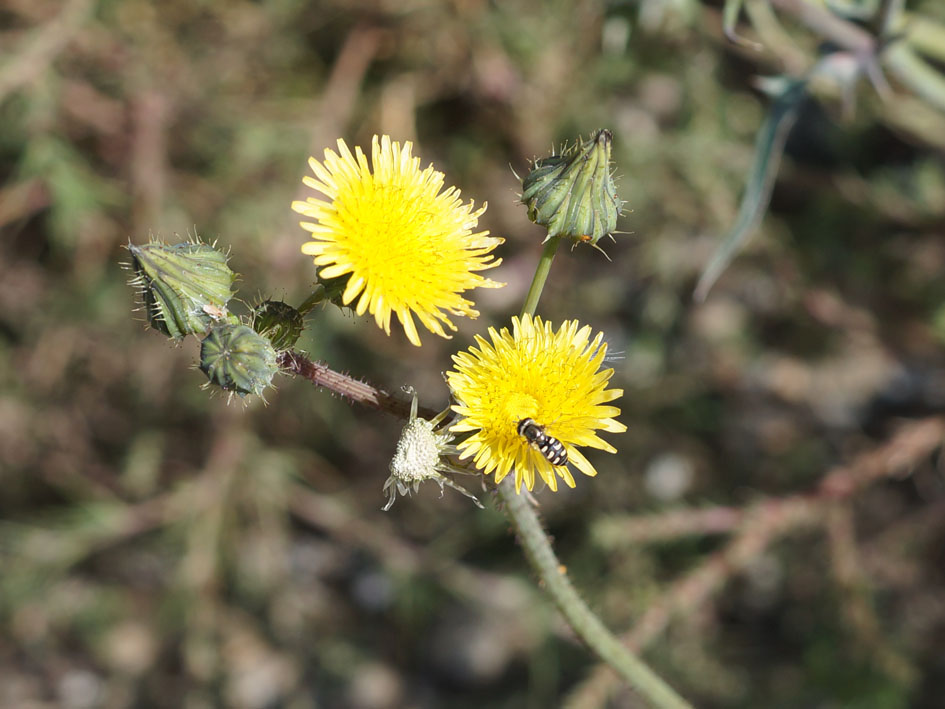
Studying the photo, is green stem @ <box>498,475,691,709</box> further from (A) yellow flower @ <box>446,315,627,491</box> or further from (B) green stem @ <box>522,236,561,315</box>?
(B) green stem @ <box>522,236,561,315</box>

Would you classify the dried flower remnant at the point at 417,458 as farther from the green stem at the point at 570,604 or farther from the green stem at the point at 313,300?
the green stem at the point at 313,300

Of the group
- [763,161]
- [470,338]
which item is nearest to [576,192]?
[763,161]

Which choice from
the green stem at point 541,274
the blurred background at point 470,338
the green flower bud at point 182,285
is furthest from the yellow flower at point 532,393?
the blurred background at point 470,338

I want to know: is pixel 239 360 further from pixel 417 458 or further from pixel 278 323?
pixel 417 458

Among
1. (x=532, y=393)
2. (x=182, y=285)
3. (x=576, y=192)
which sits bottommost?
(x=182, y=285)

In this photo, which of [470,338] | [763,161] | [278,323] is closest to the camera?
[278,323]

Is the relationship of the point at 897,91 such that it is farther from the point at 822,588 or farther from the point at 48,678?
the point at 48,678

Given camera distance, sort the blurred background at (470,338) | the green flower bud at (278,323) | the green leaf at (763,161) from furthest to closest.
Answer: the blurred background at (470,338) < the green leaf at (763,161) < the green flower bud at (278,323)
